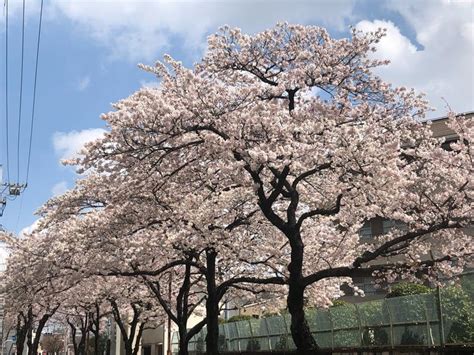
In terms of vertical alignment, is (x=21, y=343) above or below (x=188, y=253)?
below

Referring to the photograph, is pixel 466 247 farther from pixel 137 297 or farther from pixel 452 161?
pixel 137 297

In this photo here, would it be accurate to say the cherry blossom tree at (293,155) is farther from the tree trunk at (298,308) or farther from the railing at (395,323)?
the railing at (395,323)

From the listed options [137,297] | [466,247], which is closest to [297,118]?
[466,247]

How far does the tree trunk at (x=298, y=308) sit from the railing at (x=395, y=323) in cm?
388

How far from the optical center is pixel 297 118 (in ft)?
40.7

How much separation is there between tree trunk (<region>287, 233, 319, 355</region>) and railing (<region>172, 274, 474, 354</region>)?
12.7 feet

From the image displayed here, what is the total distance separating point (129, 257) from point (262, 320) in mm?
10313

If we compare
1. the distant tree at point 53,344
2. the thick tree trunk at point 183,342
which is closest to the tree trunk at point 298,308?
the thick tree trunk at point 183,342

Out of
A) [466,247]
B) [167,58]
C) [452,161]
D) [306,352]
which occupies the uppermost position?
[167,58]

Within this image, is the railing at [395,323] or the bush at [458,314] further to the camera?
the railing at [395,323]

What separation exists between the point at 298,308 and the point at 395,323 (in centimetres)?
512

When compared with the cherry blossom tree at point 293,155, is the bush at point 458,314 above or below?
below

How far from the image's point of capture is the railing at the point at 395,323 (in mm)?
13375

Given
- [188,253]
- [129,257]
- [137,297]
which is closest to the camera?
[129,257]
